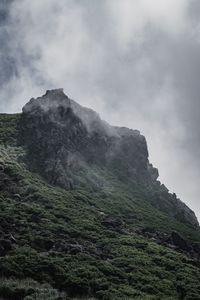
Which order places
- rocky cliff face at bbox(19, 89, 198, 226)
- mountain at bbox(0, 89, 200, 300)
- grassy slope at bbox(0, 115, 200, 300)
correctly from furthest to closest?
rocky cliff face at bbox(19, 89, 198, 226)
mountain at bbox(0, 89, 200, 300)
grassy slope at bbox(0, 115, 200, 300)

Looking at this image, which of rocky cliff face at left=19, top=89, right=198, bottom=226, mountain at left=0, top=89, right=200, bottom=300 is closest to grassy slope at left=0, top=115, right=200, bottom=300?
mountain at left=0, top=89, right=200, bottom=300

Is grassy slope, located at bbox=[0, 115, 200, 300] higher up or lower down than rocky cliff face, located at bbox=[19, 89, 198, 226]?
lower down

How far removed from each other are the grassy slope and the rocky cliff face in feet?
18.4

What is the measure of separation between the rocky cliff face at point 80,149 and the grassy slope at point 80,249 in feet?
18.4

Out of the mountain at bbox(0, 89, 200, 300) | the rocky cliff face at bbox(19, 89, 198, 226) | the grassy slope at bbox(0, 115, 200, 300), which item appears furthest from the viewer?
the rocky cliff face at bbox(19, 89, 198, 226)

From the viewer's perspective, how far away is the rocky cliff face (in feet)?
333

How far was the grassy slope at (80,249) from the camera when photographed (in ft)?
142

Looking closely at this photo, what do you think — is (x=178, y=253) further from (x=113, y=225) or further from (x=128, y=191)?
(x=128, y=191)

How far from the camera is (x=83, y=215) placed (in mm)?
77500

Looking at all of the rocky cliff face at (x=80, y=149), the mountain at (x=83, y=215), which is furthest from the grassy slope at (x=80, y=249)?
the rocky cliff face at (x=80, y=149)

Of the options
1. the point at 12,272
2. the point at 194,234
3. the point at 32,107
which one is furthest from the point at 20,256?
the point at 32,107

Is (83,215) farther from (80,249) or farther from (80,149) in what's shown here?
(80,149)

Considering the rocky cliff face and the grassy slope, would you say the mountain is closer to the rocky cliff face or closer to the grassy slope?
the grassy slope

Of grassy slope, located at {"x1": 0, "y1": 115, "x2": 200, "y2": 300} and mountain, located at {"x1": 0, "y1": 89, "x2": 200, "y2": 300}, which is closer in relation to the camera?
grassy slope, located at {"x1": 0, "y1": 115, "x2": 200, "y2": 300}
